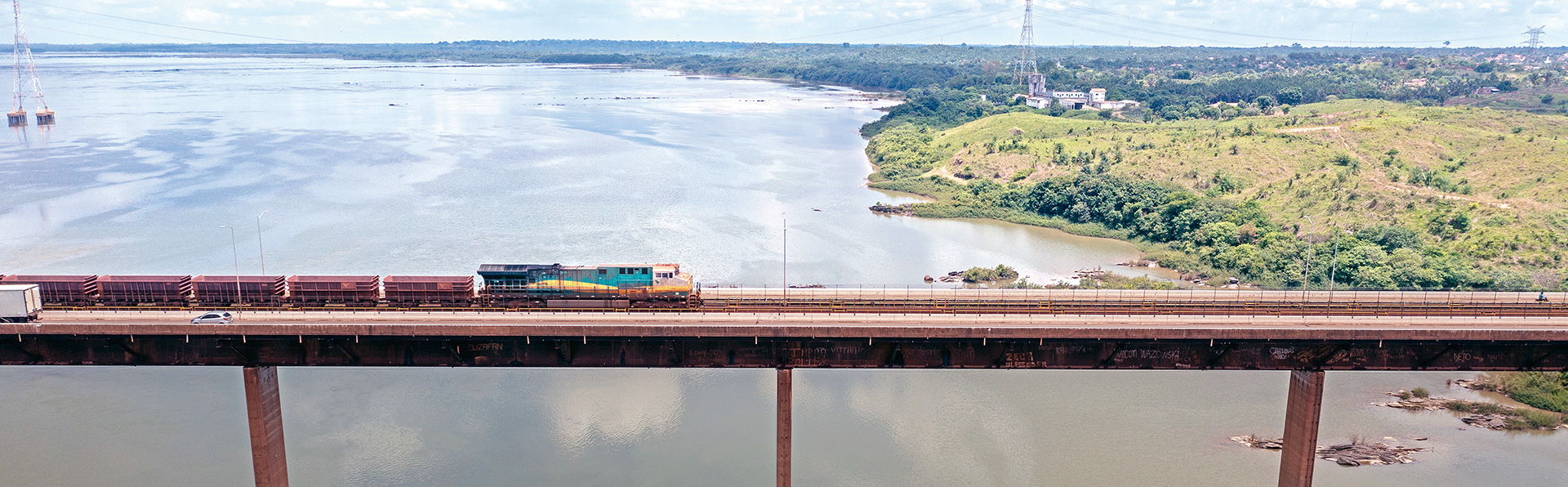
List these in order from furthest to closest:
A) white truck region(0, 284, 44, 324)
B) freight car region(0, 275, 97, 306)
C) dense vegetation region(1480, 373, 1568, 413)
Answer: dense vegetation region(1480, 373, 1568, 413) < freight car region(0, 275, 97, 306) < white truck region(0, 284, 44, 324)

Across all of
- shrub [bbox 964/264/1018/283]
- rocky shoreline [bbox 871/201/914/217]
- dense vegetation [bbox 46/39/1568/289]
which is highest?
dense vegetation [bbox 46/39/1568/289]

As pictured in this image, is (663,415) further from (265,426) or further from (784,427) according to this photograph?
(265,426)

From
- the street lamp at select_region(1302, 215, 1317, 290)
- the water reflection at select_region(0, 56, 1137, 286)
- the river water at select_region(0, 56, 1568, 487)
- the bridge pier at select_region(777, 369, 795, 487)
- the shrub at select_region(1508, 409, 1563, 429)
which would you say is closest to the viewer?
the bridge pier at select_region(777, 369, 795, 487)

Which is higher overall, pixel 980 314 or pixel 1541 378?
pixel 980 314

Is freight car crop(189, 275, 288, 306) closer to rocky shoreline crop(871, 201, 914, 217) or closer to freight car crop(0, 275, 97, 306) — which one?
freight car crop(0, 275, 97, 306)

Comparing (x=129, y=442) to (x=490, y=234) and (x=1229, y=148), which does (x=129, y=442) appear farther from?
(x=1229, y=148)

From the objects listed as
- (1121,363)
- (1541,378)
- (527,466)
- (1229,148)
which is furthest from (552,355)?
(1229,148)

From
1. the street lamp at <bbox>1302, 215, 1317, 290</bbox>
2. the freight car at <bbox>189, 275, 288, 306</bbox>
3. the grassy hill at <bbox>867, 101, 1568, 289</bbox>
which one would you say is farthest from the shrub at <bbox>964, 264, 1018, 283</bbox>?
the freight car at <bbox>189, 275, 288, 306</bbox>

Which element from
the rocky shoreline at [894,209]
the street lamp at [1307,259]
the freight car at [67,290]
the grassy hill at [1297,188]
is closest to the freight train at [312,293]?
the freight car at [67,290]

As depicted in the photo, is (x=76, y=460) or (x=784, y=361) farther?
(x=76, y=460)
